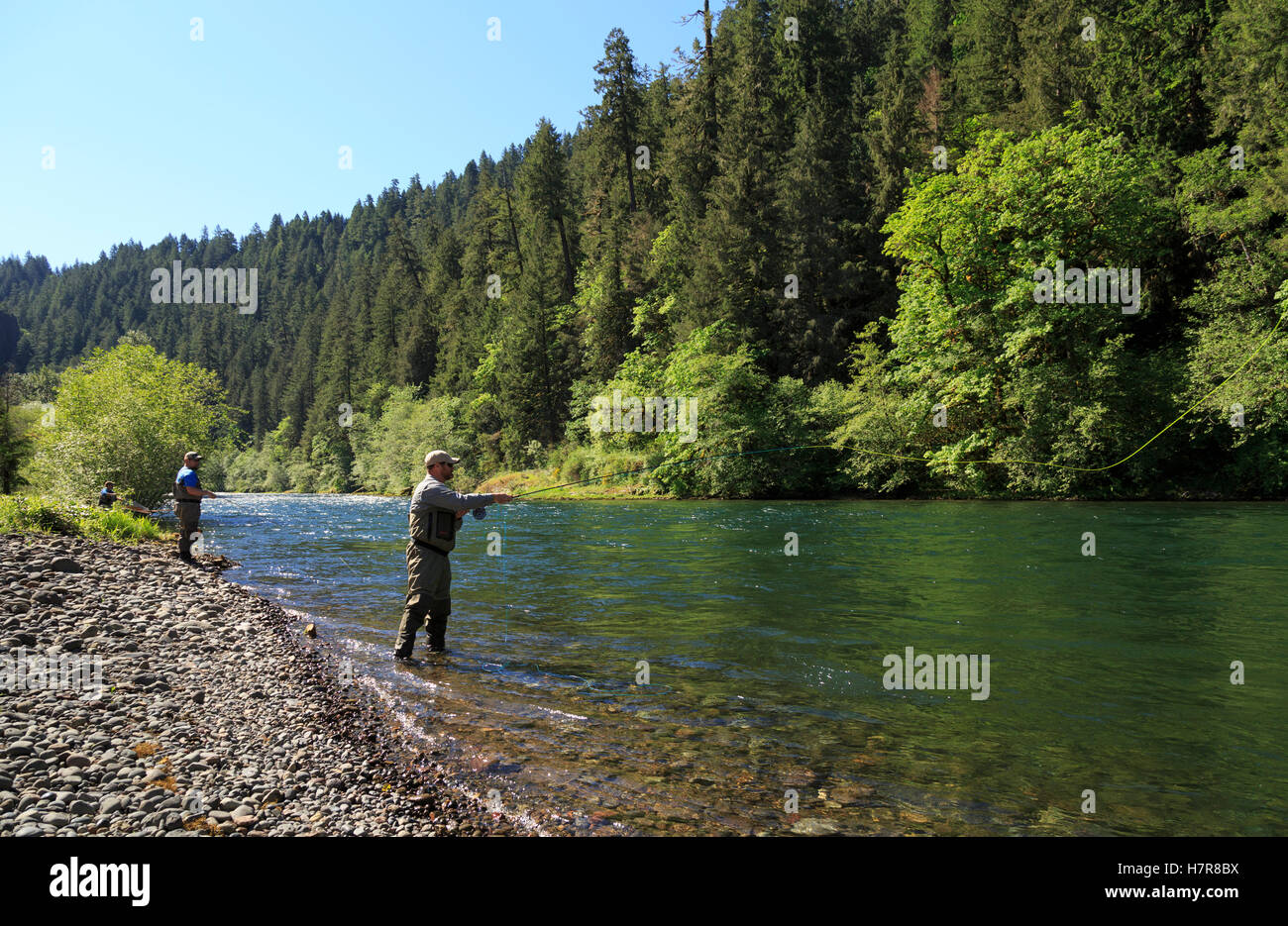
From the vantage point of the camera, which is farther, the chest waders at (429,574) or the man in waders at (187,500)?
the man in waders at (187,500)

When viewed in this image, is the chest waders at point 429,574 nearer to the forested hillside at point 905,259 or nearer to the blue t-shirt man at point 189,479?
the blue t-shirt man at point 189,479

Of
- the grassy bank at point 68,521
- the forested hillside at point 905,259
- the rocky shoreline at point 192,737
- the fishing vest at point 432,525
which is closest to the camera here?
the rocky shoreline at point 192,737

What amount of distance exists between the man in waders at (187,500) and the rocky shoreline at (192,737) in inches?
252

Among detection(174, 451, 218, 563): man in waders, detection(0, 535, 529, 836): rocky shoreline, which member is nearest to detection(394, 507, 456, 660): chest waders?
detection(0, 535, 529, 836): rocky shoreline

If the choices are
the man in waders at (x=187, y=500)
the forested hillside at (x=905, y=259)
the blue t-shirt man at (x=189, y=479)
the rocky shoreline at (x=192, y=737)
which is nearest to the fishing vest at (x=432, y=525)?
the rocky shoreline at (x=192, y=737)

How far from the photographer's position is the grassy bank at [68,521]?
16.2 m

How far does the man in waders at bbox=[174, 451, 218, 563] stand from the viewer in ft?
55.0

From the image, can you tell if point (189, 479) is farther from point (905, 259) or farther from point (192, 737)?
point (905, 259)

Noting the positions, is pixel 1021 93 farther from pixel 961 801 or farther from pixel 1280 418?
pixel 961 801

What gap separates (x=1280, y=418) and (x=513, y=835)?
32163 mm

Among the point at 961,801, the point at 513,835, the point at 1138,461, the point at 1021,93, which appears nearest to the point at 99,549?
the point at 513,835

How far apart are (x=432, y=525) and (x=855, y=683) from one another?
17.5 feet

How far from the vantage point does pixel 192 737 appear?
591 centimetres

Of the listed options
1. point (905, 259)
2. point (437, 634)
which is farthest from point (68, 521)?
point (905, 259)
